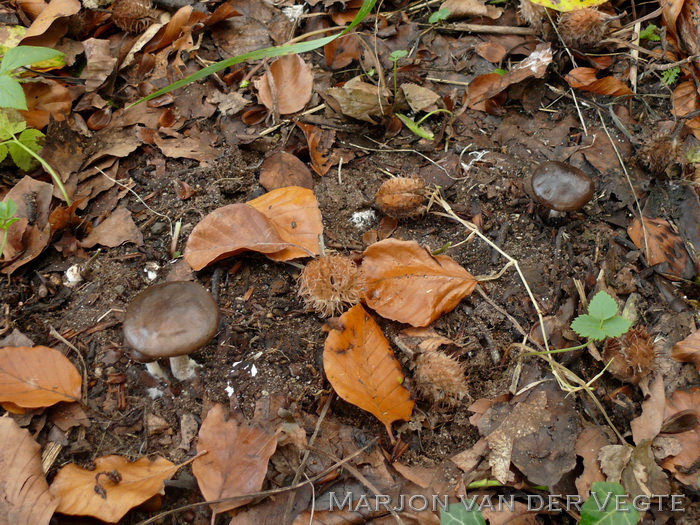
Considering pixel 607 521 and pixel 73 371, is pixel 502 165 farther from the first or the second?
pixel 73 371

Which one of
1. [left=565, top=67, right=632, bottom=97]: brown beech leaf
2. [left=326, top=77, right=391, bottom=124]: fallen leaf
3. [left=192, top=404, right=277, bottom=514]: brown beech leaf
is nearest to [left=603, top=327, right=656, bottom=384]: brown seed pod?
[left=192, top=404, right=277, bottom=514]: brown beech leaf

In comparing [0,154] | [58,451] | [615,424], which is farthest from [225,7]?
[615,424]

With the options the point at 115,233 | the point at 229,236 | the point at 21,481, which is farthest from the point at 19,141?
the point at 21,481

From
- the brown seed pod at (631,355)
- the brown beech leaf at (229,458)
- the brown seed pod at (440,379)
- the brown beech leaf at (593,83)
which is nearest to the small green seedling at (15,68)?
the brown beech leaf at (229,458)

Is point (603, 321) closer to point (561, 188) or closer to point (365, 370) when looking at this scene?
point (561, 188)

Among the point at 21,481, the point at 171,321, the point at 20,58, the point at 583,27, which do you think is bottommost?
the point at 21,481

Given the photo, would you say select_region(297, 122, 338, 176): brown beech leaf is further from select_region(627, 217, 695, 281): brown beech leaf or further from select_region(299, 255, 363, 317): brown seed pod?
select_region(627, 217, 695, 281): brown beech leaf

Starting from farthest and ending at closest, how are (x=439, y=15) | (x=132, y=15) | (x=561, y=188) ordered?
(x=439, y=15) < (x=132, y=15) < (x=561, y=188)
